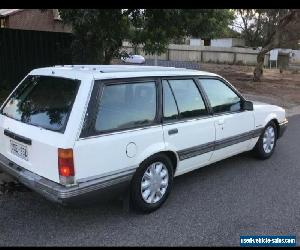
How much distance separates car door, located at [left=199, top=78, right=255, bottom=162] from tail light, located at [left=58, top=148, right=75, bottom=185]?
2.20 m

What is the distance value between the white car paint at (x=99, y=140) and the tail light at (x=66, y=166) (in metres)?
0.04

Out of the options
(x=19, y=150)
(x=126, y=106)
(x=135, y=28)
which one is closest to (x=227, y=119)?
(x=126, y=106)

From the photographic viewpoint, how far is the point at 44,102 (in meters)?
4.07

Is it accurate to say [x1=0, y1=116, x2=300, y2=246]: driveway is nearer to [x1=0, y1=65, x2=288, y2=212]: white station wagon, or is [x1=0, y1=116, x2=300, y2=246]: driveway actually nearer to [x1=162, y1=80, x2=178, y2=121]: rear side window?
[x1=0, y1=65, x2=288, y2=212]: white station wagon

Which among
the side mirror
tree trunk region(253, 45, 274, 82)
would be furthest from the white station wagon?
tree trunk region(253, 45, 274, 82)

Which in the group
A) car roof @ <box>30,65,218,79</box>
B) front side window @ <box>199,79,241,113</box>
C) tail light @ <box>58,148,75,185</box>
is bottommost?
tail light @ <box>58,148,75,185</box>

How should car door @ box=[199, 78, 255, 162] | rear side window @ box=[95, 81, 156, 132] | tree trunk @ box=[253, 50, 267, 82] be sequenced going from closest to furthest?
rear side window @ box=[95, 81, 156, 132]
car door @ box=[199, 78, 255, 162]
tree trunk @ box=[253, 50, 267, 82]

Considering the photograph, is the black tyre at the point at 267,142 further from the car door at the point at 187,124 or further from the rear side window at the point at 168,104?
the rear side window at the point at 168,104

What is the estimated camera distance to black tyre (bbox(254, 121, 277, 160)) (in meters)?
6.17

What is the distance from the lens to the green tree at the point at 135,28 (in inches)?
280

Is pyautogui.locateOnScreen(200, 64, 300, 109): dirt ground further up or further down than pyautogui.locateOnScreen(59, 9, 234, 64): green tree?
further down

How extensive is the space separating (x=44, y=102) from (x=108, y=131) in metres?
0.80
